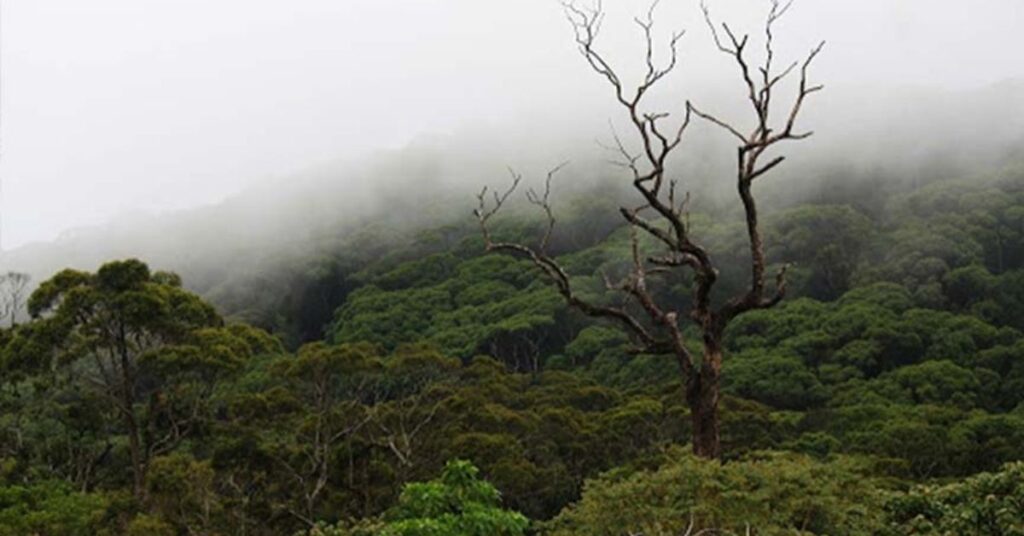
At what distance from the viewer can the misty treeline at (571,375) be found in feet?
32.5

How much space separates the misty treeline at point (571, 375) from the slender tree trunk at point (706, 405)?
0.05 meters

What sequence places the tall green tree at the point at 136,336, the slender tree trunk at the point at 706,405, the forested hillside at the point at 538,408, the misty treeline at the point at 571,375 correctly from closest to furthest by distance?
the forested hillside at the point at 538,408 < the misty treeline at the point at 571,375 < the slender tree trunk at the point at 706,405 < the tall green tree at the point at 136,336

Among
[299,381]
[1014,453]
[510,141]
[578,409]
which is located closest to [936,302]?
[1014,453]

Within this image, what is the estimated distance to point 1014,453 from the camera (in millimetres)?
32531

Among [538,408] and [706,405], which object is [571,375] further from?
[706,405]

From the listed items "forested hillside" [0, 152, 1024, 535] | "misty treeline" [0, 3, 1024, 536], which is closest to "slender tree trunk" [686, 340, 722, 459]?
"misty treeline" [0, 3, 1024, 536]

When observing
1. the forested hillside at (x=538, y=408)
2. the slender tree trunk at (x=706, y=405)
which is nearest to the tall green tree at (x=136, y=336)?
the forested hillside at (x=538, y=408)

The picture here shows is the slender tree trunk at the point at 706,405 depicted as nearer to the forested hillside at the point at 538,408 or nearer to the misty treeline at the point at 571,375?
the misty treeline at the point at 571,375

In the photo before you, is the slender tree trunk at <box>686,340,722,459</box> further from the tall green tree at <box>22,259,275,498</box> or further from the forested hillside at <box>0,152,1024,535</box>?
the tall green tree at <box>22,259,275,498</box>

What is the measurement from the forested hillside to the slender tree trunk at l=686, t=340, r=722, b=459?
3.22ft

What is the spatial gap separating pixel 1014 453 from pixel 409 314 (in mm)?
40570

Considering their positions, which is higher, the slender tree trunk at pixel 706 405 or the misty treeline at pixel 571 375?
the slender tree trunk at pixel 706 405

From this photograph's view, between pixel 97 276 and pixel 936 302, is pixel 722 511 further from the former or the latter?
pixel 936 302

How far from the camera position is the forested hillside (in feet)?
29.1
